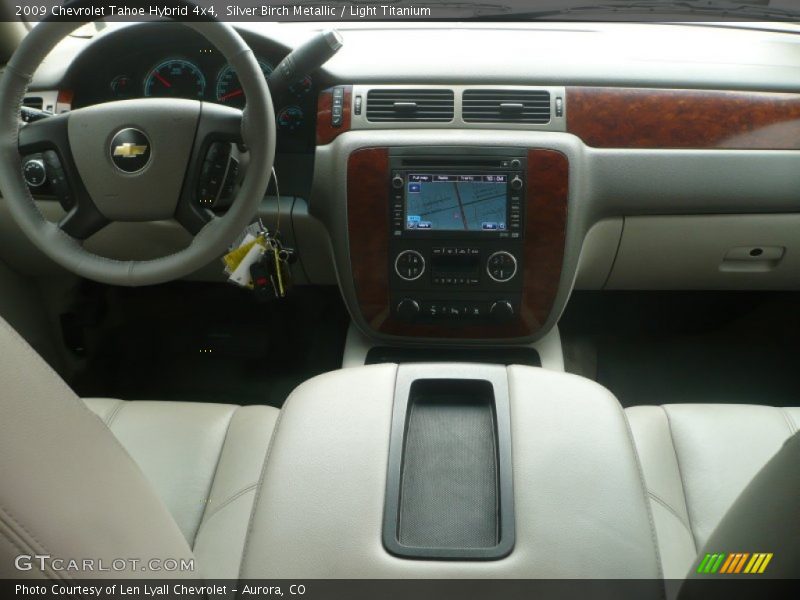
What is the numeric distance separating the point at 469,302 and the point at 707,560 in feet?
3.56

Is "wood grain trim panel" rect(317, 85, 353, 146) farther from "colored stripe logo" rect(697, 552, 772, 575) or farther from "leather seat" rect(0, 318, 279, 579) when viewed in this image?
"colored stripe logo" rect(697, 552, 772, 575)

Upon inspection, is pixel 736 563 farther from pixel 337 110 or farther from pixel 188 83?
pixel 188 83

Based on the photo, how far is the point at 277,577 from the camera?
89 cm

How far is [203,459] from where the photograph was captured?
4.50 feet

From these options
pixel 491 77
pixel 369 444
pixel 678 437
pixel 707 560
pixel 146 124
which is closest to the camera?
pixel 707 560

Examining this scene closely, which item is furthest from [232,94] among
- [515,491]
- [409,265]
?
[515,491]

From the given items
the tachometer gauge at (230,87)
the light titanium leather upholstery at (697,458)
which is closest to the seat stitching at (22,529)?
the light titanium leather upholstery at (697,458)

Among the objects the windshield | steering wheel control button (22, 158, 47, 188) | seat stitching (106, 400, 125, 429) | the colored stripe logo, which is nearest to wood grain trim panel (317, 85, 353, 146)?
the windshield

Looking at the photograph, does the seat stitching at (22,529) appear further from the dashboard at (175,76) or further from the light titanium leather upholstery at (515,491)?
the dashboard at (175,76)

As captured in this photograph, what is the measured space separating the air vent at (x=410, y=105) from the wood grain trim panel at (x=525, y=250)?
0.10m

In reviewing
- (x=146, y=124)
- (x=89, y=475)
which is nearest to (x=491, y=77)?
(x=146, y=124)

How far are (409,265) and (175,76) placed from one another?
733 millimetres

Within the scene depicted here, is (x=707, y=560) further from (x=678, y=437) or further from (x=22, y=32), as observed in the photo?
(x=22, y=32)

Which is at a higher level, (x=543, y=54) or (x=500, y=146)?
(x=543, y=54)
